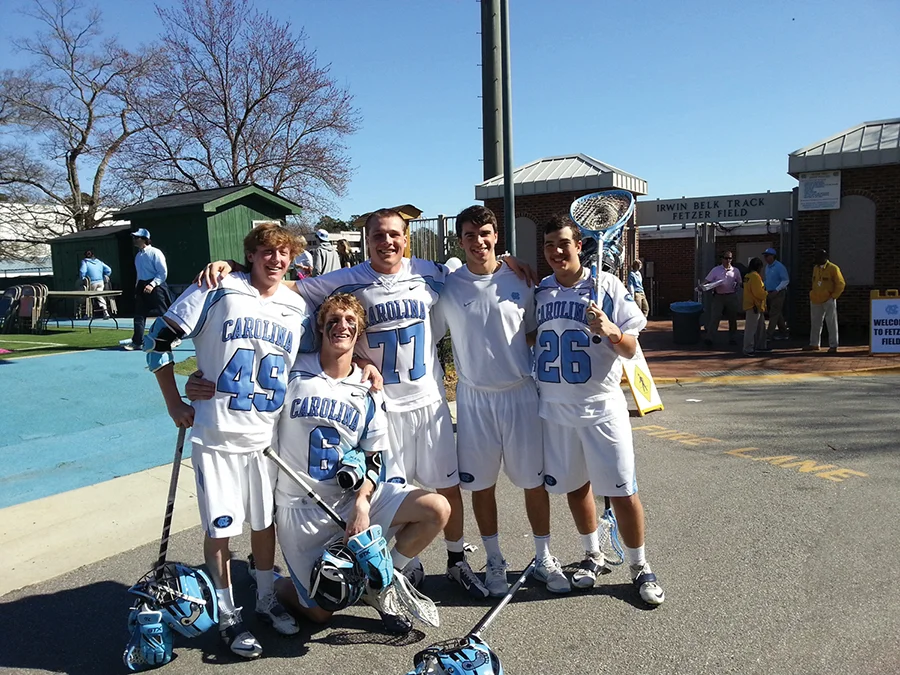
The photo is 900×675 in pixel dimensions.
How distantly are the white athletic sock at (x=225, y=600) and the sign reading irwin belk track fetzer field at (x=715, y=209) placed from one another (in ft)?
51.6

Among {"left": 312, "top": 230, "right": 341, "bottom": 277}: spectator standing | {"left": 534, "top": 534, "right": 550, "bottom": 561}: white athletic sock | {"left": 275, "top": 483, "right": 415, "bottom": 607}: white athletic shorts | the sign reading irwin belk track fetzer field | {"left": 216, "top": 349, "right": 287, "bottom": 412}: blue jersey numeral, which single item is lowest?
{"left": 534, "top": 534, "right": 550, "bottom": 561}: white athletic sock

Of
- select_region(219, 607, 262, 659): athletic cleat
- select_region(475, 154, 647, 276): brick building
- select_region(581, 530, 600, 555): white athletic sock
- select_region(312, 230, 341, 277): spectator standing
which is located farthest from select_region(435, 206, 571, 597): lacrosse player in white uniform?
select_region(475, 154, 647, 276): brick building

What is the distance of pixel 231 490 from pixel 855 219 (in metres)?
15.4

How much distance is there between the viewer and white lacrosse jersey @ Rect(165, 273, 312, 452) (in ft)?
10.8

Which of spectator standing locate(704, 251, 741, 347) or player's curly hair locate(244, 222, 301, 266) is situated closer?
player's curly hair locate(244, 222, 301, 266)

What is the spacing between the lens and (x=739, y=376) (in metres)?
11.0

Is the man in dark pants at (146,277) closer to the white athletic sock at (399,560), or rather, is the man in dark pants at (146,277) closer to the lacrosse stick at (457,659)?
the white athletic sock at (399,560)

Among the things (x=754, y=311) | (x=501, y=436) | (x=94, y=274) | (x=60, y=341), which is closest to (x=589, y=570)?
(x=501, y=436)

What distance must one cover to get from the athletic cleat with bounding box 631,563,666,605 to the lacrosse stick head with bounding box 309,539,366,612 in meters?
1.49

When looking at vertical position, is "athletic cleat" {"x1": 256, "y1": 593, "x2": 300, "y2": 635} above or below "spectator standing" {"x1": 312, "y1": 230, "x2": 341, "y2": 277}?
below

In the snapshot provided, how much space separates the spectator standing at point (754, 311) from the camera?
12.8 meters

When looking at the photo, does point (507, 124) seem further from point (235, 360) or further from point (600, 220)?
point (235, 360)

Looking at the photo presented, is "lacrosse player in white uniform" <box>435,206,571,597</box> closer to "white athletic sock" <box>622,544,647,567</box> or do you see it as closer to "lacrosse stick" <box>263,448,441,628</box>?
"white athletic sock" <box>622,544,647,567</box>

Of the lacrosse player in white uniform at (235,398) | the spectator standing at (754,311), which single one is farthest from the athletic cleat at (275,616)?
the spectator standing at (754,311)
